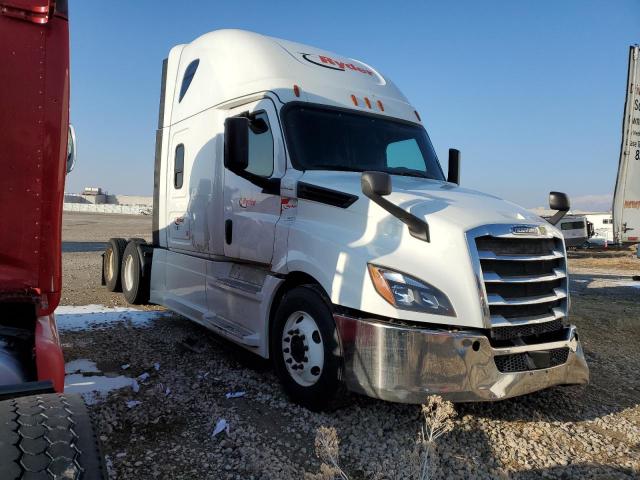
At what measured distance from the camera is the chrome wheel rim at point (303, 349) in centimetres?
378

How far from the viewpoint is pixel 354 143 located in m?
4.79

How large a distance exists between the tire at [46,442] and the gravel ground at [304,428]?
4.39 feet

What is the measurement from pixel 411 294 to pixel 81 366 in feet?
11.1

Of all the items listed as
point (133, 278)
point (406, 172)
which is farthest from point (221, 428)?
point (133, 278)

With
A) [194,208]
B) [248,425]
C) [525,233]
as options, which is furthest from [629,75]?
[248,425]

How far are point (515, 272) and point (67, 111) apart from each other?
310 cm

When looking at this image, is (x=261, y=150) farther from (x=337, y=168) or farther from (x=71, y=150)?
(x=71, y=150)

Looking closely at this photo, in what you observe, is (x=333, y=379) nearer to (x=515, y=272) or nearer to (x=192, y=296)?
(x=515, y=272)

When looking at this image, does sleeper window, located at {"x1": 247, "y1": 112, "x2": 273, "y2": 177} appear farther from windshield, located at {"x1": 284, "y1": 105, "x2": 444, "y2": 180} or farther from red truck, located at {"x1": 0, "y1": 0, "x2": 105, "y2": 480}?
red truck, located at {"x1": 0, "y1": 0, "x2": 105, "y2": 480}

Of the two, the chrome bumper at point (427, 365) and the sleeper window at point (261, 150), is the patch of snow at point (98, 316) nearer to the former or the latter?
the sleeper window at point (261, 150)

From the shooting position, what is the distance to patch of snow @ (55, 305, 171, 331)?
251 inches

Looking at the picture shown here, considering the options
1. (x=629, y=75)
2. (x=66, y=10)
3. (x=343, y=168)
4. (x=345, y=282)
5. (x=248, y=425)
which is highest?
(x=629, y=75)

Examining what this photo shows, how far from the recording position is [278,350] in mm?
4121

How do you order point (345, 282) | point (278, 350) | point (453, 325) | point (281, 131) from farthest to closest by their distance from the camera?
point (281, 131) < point (278, 350) < point (345, 282) < point (453, 325)
